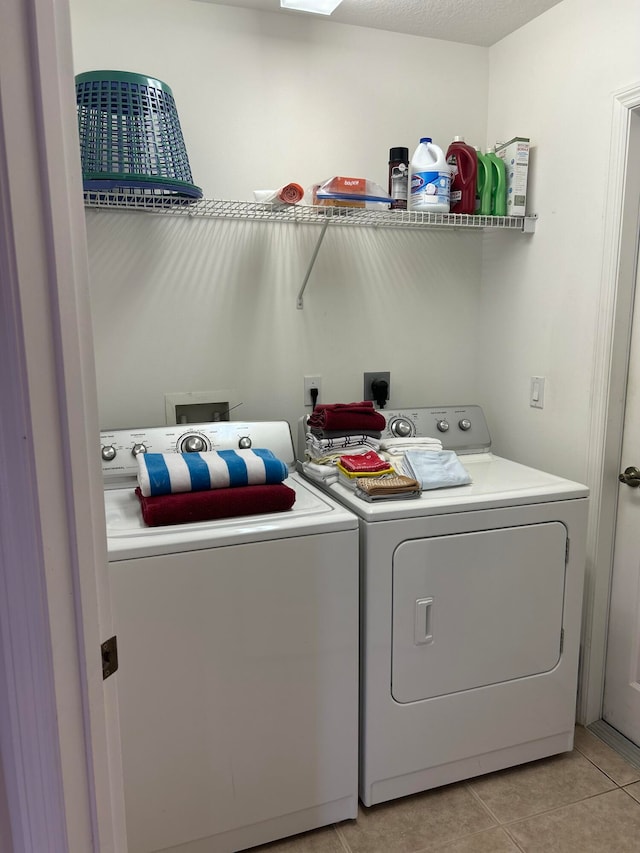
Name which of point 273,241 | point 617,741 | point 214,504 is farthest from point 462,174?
point 617,741

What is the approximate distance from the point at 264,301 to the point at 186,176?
533 millimetres

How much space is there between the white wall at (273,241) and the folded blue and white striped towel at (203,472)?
55 centimetres

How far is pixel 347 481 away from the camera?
1.85 meters

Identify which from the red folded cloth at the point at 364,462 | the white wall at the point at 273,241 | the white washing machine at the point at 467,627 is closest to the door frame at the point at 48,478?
the white washing machine at the point at 467,627

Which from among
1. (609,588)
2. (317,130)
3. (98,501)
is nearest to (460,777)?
(609,588)

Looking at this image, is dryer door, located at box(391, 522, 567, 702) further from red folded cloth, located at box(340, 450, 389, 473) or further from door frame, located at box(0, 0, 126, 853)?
door frame, located at box(0, 0, 126, 853)

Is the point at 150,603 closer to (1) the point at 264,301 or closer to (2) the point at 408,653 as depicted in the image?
(2) the point at 408,653

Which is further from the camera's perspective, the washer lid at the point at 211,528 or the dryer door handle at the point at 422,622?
the dryer door handle at the point at 422,622

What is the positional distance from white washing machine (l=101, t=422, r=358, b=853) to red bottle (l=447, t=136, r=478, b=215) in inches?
46.2

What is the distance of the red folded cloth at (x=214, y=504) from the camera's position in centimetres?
153

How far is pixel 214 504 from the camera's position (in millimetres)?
1564

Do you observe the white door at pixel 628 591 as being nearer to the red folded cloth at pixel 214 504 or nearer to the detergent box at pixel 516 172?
the detergent box at pixel 516 172

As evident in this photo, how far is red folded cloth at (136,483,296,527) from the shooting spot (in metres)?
1.53

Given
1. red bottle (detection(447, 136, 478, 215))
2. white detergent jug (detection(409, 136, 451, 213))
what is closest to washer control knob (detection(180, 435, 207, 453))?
white detergent jug (detection(409, 136, 451, 213))
